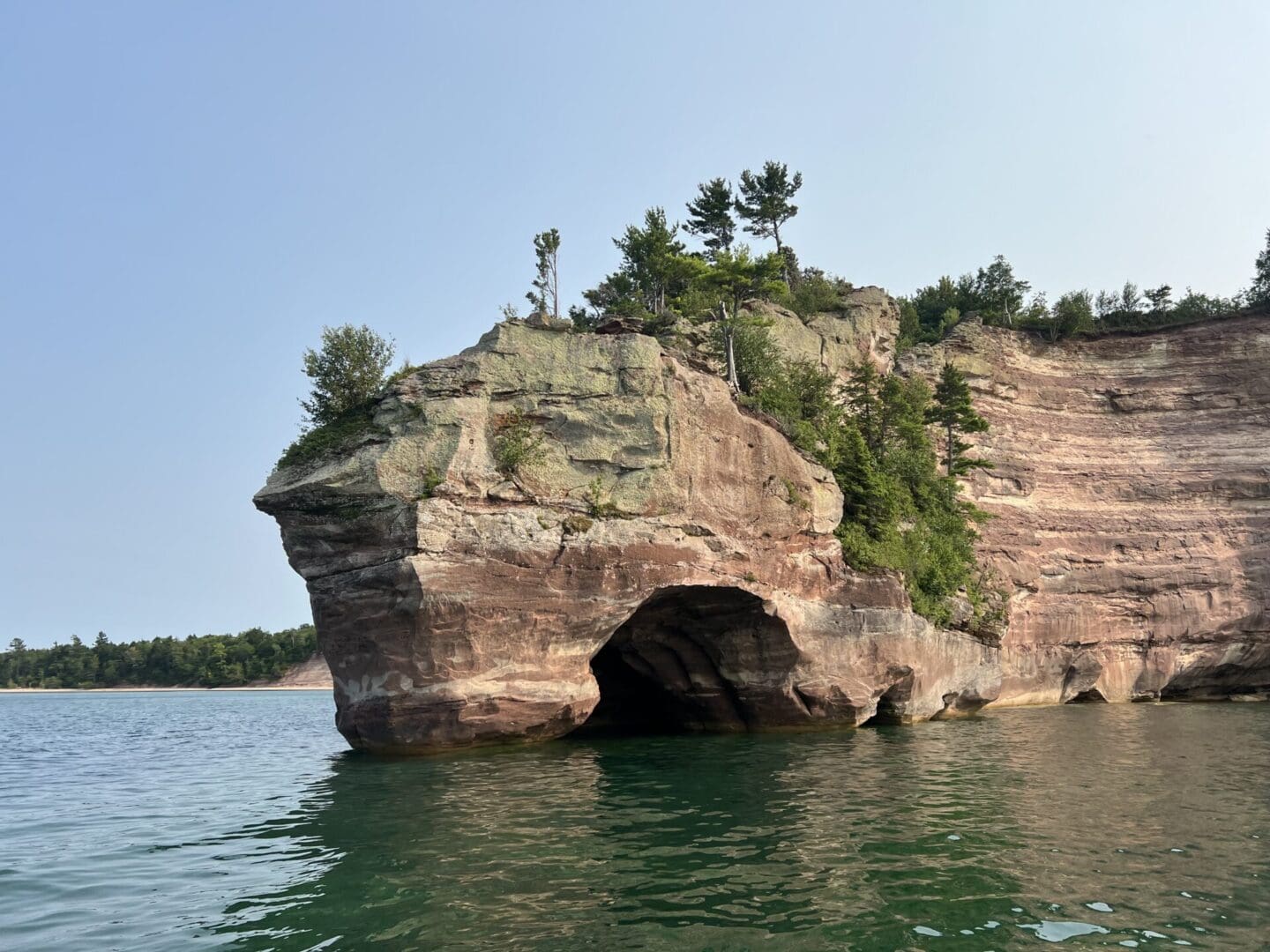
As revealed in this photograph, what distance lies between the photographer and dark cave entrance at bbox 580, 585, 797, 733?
896 inches

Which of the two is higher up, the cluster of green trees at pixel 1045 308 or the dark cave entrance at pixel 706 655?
the cluster of green trees at pixel 1045 308

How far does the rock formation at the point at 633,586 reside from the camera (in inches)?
739

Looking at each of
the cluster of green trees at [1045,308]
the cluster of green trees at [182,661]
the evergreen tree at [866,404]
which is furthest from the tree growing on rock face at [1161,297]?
the cluster of green trees at [182,661]

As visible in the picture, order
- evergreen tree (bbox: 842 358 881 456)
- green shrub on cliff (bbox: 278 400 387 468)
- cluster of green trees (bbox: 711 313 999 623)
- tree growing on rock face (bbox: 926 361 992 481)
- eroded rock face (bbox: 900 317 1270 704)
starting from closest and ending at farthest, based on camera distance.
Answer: green shrub on cliff (bbox: 278 400 387 468)
cluster of green trees (bbox: 711 313 999 623)
evergreen tree (bbox: 842 358 881 456)
eroded rock face (bbox: 900 317 1270 704)
tree growing on rock face (bbox: 926 361 992 481)

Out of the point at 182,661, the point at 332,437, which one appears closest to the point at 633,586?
the point at 332,437

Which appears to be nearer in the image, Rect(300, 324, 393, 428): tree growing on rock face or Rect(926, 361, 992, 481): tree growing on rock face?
Rect(300, 324, 393, 428): tree growing on rock face

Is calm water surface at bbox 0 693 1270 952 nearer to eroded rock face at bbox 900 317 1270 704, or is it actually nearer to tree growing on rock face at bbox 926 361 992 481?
eroded rock face at bbox 900 317 1270 704

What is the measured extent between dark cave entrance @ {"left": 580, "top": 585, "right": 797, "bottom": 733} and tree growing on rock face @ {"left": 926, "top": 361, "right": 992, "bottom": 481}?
1649cm

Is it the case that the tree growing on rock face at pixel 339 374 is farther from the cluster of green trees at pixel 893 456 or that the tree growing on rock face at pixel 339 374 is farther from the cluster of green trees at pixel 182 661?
the cluster of green trees at pixel 182 661

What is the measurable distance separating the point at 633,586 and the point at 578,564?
5.13 feet

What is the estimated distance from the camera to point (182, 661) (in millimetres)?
102438

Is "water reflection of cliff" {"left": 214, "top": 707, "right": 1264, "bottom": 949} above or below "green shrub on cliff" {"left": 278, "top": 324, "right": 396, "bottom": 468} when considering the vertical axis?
below

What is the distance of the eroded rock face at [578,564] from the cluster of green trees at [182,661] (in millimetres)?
92660

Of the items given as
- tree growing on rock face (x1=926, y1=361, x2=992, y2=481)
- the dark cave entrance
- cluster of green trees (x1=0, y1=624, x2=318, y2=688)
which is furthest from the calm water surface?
cluster of green trees (x1=0, y1=624, x2=318, y2=688)
